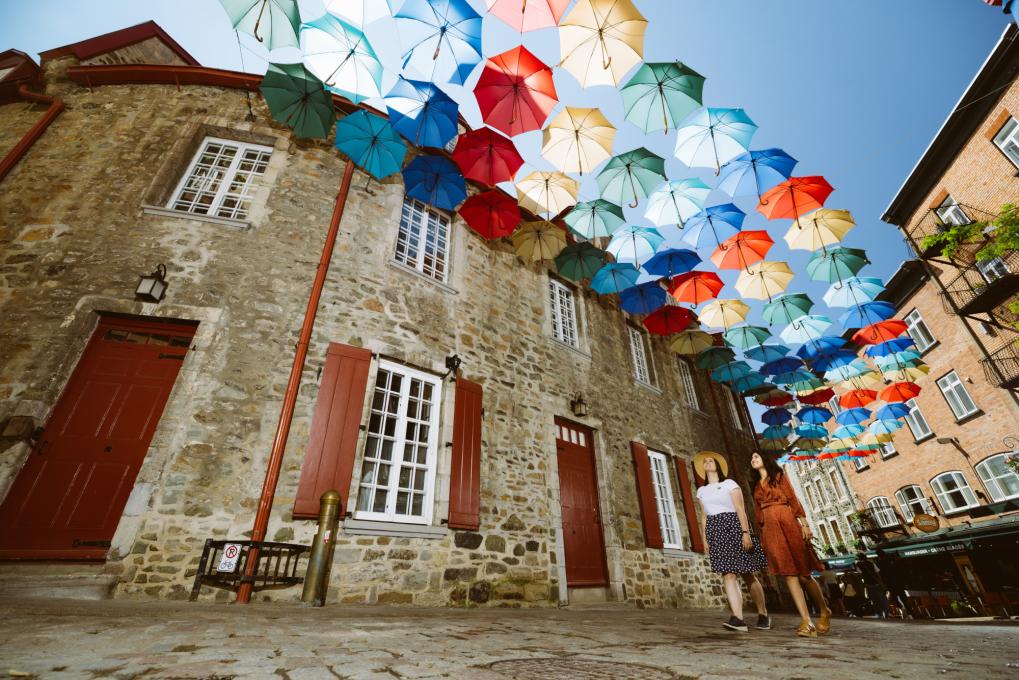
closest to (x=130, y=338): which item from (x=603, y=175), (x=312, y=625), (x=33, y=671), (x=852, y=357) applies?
(x=312, y=625)

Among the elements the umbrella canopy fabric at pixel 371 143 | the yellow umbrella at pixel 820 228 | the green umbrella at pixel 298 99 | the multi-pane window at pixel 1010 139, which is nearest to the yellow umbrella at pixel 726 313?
the yellow umbrella at pixel 820 228

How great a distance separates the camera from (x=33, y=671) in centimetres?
130

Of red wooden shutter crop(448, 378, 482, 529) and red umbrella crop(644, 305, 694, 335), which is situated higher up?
red umbrella crop(644, 305, 694, 335)

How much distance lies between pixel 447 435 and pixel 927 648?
189 inches

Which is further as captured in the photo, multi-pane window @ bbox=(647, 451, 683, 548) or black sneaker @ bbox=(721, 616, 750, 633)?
multi-pane window @ bbox=(647, 451, 683, 548)

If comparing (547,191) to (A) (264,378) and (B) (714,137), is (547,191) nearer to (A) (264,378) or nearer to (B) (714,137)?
(B) (714,137)

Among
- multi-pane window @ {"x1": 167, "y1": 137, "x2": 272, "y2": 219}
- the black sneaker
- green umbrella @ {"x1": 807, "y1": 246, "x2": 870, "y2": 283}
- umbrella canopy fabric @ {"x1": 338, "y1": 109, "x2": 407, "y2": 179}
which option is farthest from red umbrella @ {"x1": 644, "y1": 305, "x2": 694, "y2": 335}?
multi-pane window @ {"x1": 167, "y1": 137, "x2": 272, "y2": 219}

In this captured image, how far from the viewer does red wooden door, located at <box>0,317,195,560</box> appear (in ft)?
13.7

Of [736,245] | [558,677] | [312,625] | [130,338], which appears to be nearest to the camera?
[558,677]

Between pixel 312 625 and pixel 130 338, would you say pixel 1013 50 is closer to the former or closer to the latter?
pixel 312 625

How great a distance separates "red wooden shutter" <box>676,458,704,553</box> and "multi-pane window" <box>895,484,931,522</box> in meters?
13.5

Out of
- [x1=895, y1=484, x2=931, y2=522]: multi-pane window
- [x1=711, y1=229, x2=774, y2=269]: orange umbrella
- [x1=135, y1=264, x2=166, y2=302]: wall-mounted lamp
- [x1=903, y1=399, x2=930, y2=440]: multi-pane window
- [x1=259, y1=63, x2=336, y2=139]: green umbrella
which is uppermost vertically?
[x1=259, y1=63, x2=336, y2=139]: green umbrella

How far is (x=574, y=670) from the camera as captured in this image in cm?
170

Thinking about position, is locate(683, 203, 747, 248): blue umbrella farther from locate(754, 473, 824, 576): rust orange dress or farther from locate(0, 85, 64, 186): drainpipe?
locate(0, 85, 64, 186): drainpipe
